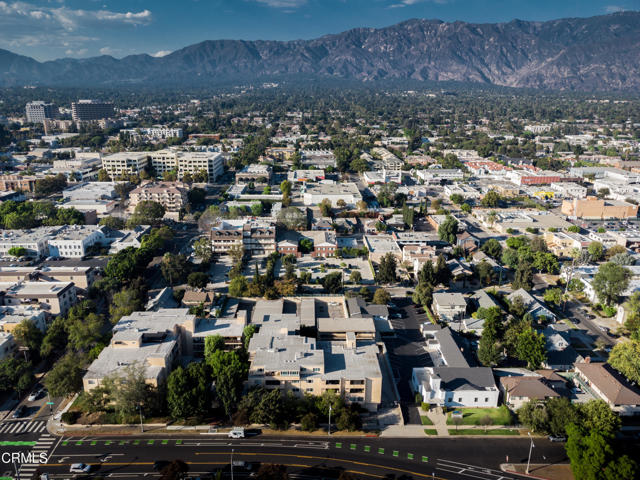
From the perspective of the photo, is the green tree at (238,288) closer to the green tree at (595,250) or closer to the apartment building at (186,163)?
the green tree at (595,250)

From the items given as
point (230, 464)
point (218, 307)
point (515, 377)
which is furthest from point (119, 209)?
point (515, 377)

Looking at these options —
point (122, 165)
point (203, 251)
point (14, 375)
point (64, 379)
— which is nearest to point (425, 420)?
point (64, 379)

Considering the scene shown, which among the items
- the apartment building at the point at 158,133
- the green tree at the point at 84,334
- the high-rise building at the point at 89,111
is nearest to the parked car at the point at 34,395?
the green tree at the point at 84,334

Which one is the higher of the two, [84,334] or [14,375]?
[84,334]

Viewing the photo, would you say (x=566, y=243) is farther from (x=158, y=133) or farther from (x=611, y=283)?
(x=158, y=133)

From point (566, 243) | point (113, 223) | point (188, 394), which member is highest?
point (113, 223)

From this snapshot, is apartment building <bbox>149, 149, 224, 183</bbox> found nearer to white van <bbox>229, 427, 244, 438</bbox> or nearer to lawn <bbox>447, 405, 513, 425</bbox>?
white van <bbox>229, 427, 244, 438</bbox>

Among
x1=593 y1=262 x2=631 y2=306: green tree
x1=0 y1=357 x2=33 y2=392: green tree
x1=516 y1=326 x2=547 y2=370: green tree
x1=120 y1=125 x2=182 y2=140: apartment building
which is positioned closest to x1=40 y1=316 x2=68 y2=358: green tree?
x1=0 y1=357 x2=33 y2=392: green tree
